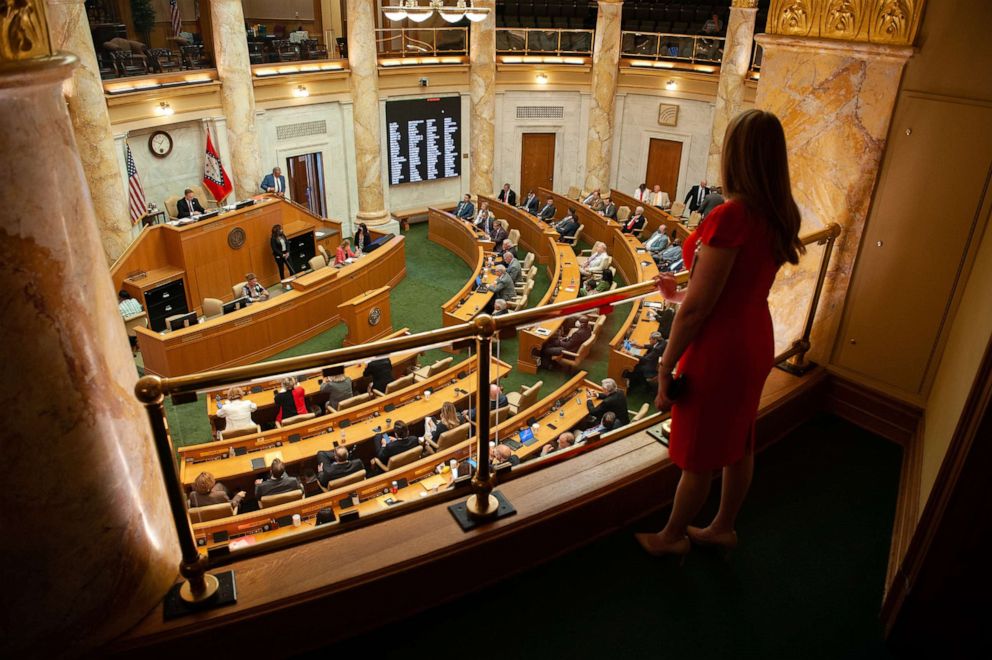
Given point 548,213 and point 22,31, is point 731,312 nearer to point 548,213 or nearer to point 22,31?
point 22,31

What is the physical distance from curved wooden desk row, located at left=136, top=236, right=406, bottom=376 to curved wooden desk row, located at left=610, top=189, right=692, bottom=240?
5596mm

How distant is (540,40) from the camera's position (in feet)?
58.2

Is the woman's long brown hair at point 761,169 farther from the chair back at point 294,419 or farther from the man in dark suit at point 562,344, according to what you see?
the chair back at point 294,419

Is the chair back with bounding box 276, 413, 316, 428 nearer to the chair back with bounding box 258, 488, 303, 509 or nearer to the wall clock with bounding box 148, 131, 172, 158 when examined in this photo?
the chair back with bounding box 258, 488, 303, 509

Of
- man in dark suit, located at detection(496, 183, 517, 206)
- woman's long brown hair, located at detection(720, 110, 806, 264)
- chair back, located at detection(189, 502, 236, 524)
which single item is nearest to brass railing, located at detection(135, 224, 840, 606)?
woman's long brown hair, located at detection(720, 110, 806, 264)

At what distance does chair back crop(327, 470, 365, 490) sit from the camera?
6.45m

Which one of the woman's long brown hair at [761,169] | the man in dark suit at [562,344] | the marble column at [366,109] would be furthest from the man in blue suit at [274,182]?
the woman's long brown hair at [761,169]

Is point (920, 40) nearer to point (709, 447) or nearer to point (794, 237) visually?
point (794, 237)

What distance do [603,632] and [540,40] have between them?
1751 centimetres

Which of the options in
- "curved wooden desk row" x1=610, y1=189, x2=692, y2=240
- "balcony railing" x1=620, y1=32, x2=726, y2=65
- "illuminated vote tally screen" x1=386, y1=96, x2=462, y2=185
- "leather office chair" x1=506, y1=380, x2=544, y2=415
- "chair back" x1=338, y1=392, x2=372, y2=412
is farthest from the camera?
"illuminated vote tally screen" x1=386, y1=96, x2=462, y2=185

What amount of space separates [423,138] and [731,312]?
15569 mm

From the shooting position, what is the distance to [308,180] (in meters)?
15.9

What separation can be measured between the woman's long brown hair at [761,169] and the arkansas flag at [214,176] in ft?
41.6

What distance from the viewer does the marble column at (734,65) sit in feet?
48.2
